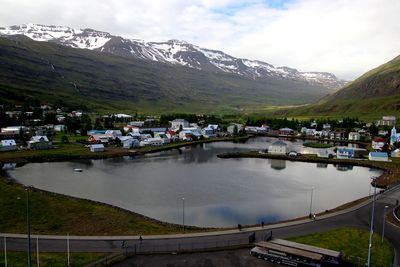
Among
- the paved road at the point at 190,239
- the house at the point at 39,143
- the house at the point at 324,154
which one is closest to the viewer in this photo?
the paved road at the point at 190,239

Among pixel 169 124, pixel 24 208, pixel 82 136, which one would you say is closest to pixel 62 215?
pixel 24 208

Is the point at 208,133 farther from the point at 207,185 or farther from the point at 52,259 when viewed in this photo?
the point at 52,259

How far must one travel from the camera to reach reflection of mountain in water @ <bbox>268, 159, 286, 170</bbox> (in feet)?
228

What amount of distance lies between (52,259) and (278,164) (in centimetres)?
5489

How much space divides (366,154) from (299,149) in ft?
51.6

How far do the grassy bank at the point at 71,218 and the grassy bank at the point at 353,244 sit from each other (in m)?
9.92

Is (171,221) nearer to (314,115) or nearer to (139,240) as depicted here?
(139,240)

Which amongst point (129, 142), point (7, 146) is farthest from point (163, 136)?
point (7, 146)

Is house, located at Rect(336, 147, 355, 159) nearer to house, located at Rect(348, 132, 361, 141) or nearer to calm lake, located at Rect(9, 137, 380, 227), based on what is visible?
calm lake, located at Rect(9, 137, 380, 227)

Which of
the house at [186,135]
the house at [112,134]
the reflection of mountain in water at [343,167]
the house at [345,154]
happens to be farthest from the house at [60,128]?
the reflection of mountain in water at [343,167]

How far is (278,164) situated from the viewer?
72.9 m

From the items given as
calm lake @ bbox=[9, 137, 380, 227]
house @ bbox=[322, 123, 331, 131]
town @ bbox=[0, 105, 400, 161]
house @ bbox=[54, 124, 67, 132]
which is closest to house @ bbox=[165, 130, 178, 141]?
town @ bbox=[0, 105, 400, 161]

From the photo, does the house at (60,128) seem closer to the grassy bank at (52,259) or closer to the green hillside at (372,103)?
the grassy bank at (52,259)

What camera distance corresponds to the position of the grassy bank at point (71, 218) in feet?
99.9
